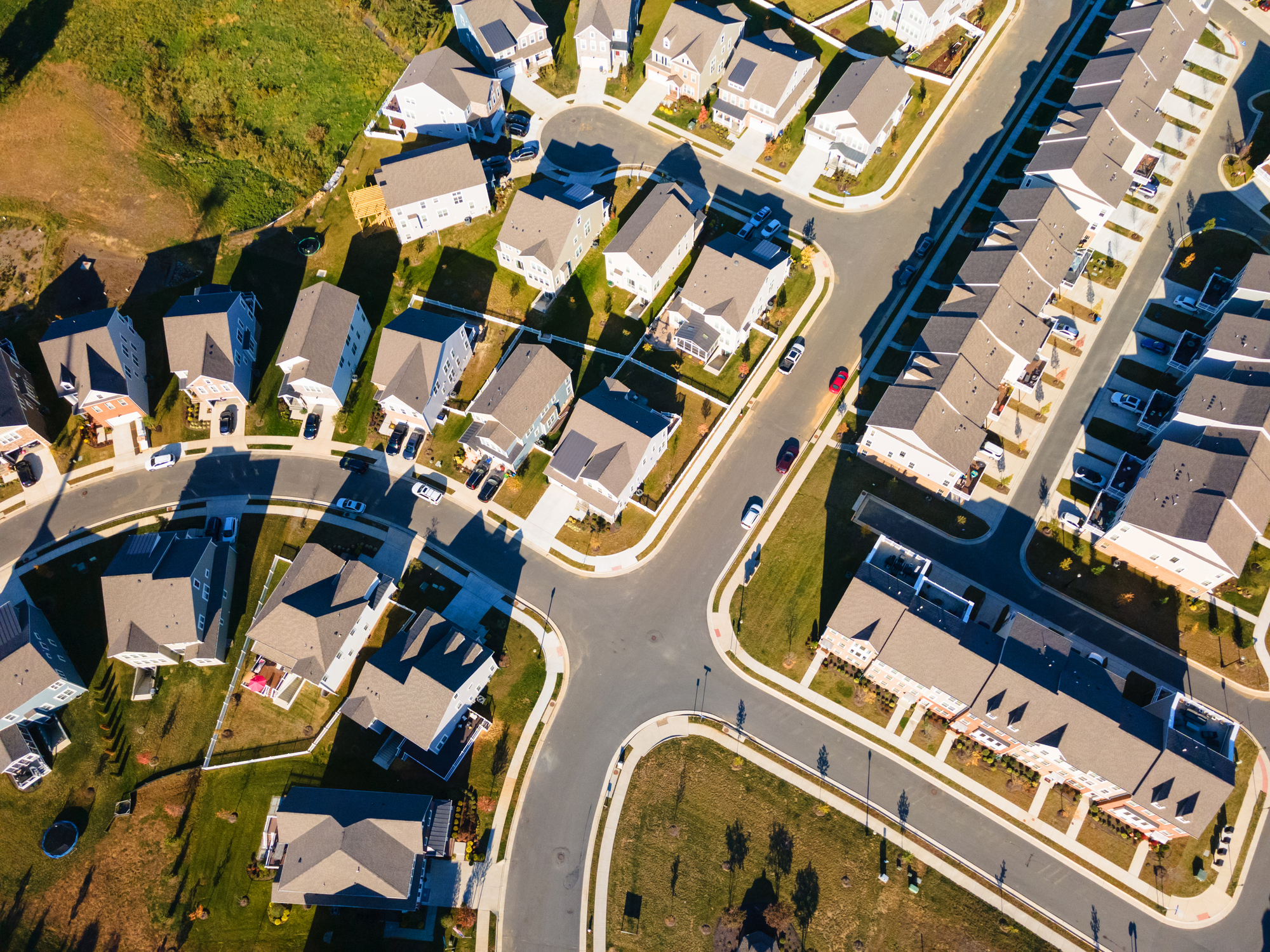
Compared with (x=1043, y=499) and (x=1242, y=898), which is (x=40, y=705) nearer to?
(x=1043, y=499)

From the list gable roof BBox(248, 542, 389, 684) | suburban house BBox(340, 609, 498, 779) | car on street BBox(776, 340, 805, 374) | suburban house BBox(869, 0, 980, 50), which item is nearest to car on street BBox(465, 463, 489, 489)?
gable roof BBox(248, 542, 389, 684)

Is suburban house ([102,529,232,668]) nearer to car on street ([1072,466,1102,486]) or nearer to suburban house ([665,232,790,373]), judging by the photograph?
suburban house ([665,232,790,373])

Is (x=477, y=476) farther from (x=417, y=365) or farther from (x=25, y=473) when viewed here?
(x=25, y=473)

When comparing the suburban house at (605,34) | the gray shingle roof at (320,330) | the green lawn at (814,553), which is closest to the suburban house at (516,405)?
the gray shingle roof at (320,330)

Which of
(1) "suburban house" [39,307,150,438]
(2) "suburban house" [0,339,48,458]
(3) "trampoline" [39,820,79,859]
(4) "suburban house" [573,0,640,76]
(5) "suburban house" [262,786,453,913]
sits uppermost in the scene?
(4) "suburban house" [573,0,640,76]

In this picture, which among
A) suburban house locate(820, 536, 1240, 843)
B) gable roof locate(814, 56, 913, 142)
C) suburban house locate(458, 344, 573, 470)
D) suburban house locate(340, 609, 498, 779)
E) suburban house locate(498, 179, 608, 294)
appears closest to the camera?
suburban house locate(820, 536, 1240, 843)

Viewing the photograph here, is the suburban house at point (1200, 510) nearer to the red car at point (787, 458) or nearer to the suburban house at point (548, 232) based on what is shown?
the red car at point (787, 458)
